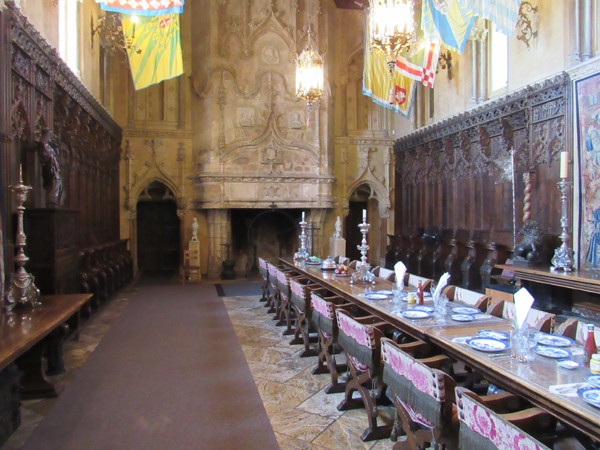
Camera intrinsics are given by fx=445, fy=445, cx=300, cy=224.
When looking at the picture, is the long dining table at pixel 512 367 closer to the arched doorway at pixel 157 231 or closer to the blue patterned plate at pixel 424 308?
the blue patterned plate at pixel 424 308

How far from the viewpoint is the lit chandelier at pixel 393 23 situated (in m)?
4.97

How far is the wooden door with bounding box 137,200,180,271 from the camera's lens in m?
13.6

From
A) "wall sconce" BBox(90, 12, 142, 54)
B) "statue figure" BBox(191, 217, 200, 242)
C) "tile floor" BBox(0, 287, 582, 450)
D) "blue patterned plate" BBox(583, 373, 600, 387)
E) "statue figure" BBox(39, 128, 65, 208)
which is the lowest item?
"tile floor" BBox(0, 287, 582, 450)

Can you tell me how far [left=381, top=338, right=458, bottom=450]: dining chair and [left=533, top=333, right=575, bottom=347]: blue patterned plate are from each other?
0.64 meters

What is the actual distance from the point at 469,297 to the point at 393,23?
124 inches

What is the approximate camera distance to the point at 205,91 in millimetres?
12094

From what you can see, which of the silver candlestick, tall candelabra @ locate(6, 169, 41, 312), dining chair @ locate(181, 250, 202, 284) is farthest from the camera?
dining chair @ locate(181, 250, 202, 284)

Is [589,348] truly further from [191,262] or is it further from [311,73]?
[191,262]

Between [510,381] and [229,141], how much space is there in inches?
418

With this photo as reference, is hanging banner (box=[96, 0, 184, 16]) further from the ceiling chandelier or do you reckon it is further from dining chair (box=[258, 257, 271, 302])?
dining chair (box=[258, 257, 271, 302])

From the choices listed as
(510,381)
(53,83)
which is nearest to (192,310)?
(53,83)

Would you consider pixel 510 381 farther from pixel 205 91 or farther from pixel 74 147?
pixel 205 91

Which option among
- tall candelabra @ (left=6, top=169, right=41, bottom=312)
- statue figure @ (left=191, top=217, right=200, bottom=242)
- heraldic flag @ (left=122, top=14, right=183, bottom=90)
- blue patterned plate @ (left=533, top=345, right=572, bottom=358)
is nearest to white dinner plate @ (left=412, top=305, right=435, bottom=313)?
blue patterned plate @ (left=533, top=345, right=572, bottom=358)

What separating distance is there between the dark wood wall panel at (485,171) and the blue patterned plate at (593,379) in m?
5.72
